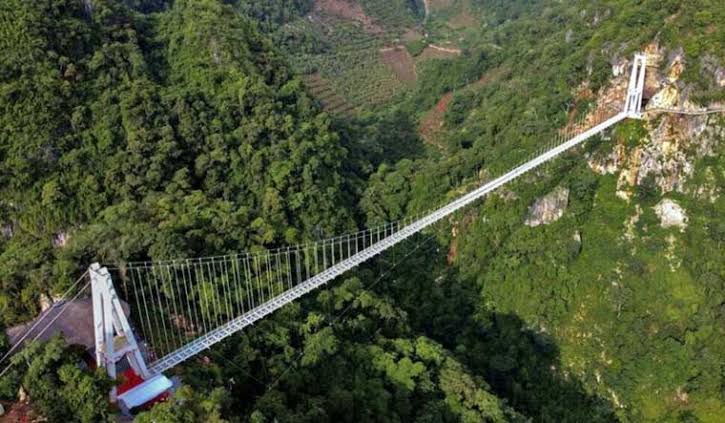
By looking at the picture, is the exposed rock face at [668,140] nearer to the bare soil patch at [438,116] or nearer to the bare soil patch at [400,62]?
the bare soil patch at [438,116]

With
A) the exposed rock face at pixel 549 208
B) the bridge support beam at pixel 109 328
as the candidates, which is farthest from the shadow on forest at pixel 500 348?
the bridge support beam at pixel 109 328

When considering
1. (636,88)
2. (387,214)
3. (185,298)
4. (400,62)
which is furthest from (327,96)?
(185,298)

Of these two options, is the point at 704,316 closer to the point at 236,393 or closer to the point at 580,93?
the point at 580,93

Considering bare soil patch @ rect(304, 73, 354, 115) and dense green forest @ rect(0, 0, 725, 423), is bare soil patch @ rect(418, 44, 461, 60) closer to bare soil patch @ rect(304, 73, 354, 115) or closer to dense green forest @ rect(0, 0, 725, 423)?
bare soil patch @ rect(304, 73, 354, 115)

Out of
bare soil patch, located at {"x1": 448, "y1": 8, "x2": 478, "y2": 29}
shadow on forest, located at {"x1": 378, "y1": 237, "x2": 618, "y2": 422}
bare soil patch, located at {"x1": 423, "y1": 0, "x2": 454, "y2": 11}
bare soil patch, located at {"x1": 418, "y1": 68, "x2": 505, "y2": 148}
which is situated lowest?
shadow on forest, located at {"x1": 378, "y1": 237, "x2": 618, "y2": 422}

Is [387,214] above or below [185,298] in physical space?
below

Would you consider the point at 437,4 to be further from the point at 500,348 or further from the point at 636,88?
the point at 500,348

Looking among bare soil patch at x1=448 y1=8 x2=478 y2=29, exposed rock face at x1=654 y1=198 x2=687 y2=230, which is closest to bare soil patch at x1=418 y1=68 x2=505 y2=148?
exposed rock face at x1=654 y1=198 x2=687 y2=230
